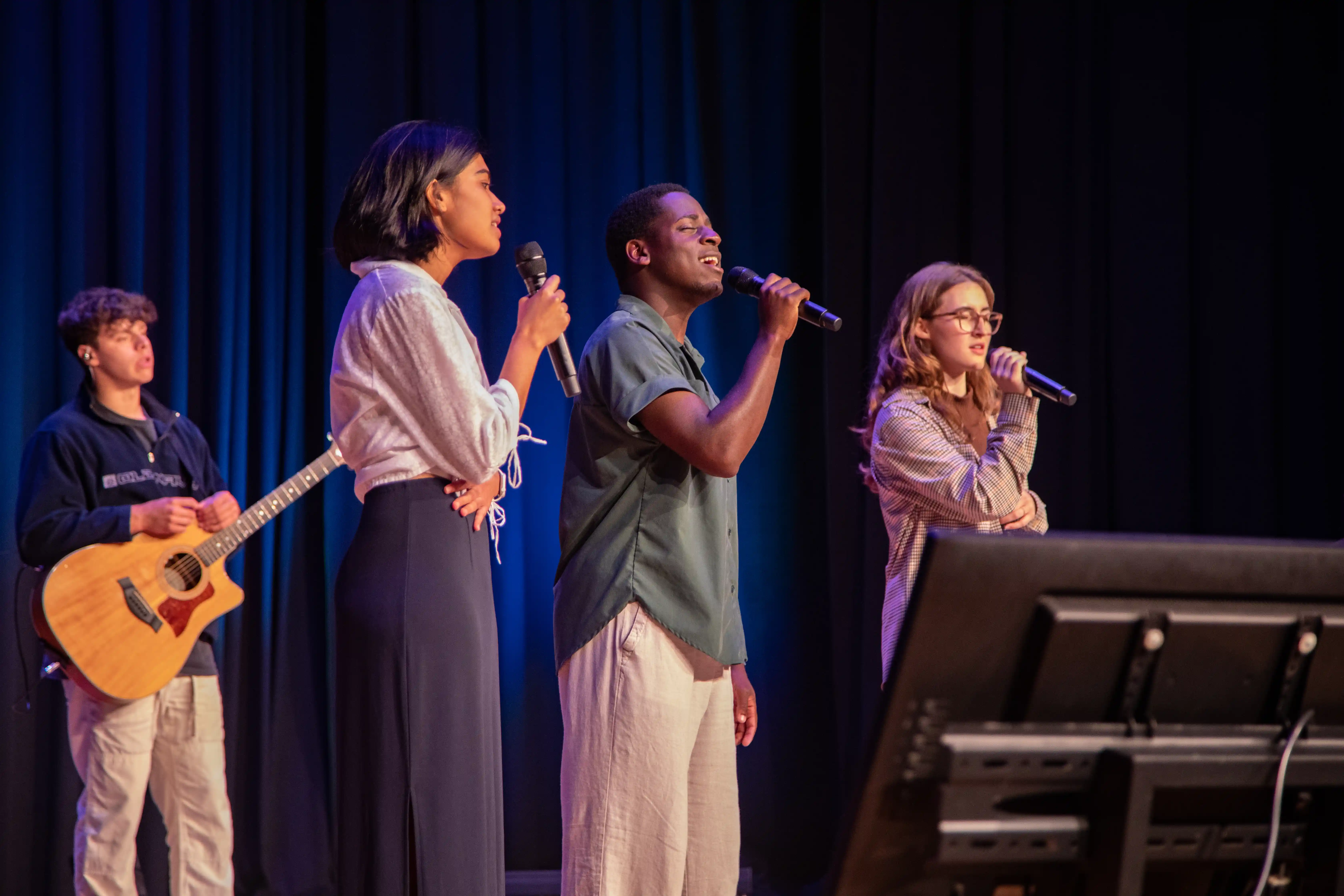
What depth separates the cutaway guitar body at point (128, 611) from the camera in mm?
2822

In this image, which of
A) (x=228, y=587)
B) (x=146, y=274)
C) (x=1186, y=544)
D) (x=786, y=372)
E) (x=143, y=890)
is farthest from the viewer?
(x=786, y=372)

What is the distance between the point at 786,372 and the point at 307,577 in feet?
5.72

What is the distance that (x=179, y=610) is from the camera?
9.80 feet

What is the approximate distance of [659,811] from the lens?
1.77 metres

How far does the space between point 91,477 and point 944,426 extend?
2181 mm

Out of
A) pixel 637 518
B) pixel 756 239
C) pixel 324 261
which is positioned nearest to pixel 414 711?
pixel 637 518

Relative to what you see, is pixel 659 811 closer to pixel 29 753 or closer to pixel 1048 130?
pixel 29 753

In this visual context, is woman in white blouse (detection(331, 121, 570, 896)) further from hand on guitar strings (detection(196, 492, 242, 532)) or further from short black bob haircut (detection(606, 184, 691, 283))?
hand on guitar strings (detection(196, 492, 242, 532))

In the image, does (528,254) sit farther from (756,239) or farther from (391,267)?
(756,239)

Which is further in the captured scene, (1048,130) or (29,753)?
(1048,130)

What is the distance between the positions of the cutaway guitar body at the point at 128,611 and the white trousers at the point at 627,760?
156 cm

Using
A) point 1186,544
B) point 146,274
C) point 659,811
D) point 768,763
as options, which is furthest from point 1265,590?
point 146,274

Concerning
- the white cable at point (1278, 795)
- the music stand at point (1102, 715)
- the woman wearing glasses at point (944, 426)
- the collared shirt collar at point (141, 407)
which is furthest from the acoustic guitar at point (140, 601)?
the white cable at point (1278, 795)

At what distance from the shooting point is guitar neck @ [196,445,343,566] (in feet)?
9.87
